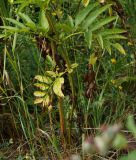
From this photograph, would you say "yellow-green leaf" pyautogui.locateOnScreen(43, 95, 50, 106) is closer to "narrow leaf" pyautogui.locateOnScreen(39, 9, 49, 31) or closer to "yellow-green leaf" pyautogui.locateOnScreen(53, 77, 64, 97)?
"yellow-green leaf" pyautogui.locateOnScreen(53, 77, 64, 97)

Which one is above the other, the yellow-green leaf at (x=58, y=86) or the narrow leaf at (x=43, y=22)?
the narrow leaf at (x=43, y=22)

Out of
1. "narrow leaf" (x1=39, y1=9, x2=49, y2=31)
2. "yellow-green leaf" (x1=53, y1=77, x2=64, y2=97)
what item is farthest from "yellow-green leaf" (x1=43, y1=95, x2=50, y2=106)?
"narrow leaf" (x1=39, y1=9, x2=49, y2=31)

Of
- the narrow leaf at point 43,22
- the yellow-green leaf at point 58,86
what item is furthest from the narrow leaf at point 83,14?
the yellow-green leaf at point 58,86

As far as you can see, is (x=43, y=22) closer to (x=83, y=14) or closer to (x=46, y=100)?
(x=83, y=14)

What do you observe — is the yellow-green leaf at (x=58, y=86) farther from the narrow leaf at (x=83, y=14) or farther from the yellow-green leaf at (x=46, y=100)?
the narrow leaf at (x=83, y=14)

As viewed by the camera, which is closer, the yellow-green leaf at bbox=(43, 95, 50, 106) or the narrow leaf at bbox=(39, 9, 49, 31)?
the narrow leaf at bbox=(39, 9, 49, 31)

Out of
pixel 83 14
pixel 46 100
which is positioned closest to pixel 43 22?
pixel 83 14

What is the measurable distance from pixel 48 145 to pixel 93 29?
692 mm

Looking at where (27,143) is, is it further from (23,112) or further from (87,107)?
(87,107)

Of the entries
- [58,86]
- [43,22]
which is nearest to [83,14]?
[43,22]

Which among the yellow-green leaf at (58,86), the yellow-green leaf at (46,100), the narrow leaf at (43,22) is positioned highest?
the narrow leaf at (43,22)

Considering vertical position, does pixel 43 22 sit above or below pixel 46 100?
above

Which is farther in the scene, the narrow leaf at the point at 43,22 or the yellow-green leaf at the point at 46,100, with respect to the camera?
the yellow-green leaf at the point at 46,100

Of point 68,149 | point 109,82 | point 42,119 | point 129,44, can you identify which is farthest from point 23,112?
point 129,44
